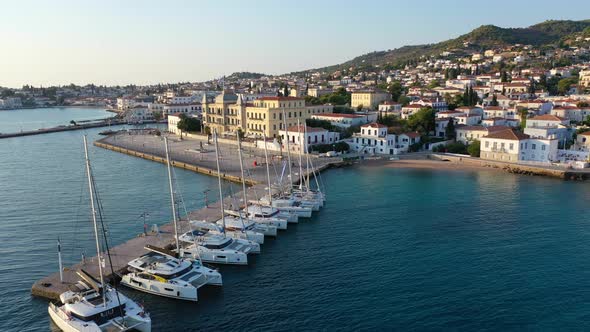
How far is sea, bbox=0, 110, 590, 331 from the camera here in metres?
19.4

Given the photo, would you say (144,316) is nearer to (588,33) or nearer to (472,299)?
(472,299)

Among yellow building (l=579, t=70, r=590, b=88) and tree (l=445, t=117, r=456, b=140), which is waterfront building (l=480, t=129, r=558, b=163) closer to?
tree (l=445, t=117, r=456, b=140)

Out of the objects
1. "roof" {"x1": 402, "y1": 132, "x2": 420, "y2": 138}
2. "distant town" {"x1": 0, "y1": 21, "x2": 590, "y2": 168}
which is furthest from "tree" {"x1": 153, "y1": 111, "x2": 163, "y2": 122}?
"roof" {"x1": 402, "y1": 132, "x2": 420, "y2": 138}

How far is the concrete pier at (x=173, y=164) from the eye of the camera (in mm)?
22186

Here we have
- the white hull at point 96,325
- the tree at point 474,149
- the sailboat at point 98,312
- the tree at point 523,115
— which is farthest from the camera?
the tree at point 523,115

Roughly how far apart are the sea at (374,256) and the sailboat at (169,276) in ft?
1.53

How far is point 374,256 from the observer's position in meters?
25.6

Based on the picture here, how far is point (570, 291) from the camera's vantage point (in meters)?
21.4

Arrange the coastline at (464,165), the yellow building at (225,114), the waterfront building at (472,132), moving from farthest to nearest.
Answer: the yellow building at (225,114) → the waterfront building at (472,132) → the coastline at (464,165)

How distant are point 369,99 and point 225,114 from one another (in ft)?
96.5

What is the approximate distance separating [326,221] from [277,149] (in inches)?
1159

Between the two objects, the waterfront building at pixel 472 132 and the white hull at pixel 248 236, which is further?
the waterfront building at pixel 472 132

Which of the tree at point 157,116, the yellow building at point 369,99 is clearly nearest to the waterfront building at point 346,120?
the yellow building at point 369,99

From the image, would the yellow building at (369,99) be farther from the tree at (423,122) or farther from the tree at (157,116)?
the tree at (157,116)
